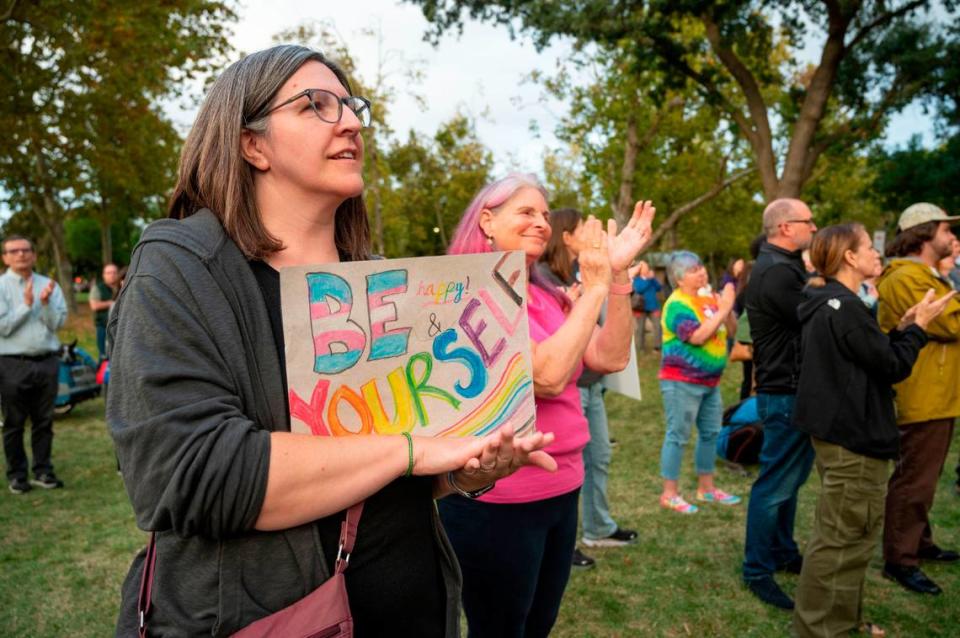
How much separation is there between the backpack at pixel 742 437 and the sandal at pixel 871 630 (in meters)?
2.68

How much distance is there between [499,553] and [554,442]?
0.42m

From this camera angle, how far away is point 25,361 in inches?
255

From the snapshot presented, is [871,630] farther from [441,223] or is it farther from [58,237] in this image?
[441,223]

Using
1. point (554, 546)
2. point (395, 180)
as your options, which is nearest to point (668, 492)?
point (554, 546)

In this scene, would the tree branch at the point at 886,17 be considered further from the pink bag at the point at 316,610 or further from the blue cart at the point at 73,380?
the pink bag at the point at 316,610

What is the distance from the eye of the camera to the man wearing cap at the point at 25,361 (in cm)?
638

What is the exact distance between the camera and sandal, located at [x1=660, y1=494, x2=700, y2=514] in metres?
5.45

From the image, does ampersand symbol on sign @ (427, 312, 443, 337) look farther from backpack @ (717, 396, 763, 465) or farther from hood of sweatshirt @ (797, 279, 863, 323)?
backpack @ (717, 396, 763, 465)

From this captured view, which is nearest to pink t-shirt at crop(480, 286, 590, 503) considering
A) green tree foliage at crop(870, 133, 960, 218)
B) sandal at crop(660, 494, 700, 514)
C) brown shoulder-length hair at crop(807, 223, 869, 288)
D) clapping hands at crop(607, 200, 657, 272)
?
clapping hands at crop(607, 200, 657, 272)

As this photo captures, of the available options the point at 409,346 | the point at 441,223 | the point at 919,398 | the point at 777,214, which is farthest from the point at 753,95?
the point at 441,223

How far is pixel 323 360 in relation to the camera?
128cm

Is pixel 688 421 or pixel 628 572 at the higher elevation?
pixel 688 421

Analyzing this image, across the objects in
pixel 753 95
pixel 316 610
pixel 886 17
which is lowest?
pixel 316 610

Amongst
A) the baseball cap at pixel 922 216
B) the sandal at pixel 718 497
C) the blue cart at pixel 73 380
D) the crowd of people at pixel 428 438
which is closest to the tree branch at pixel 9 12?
the blue cart at pixel 73 380
